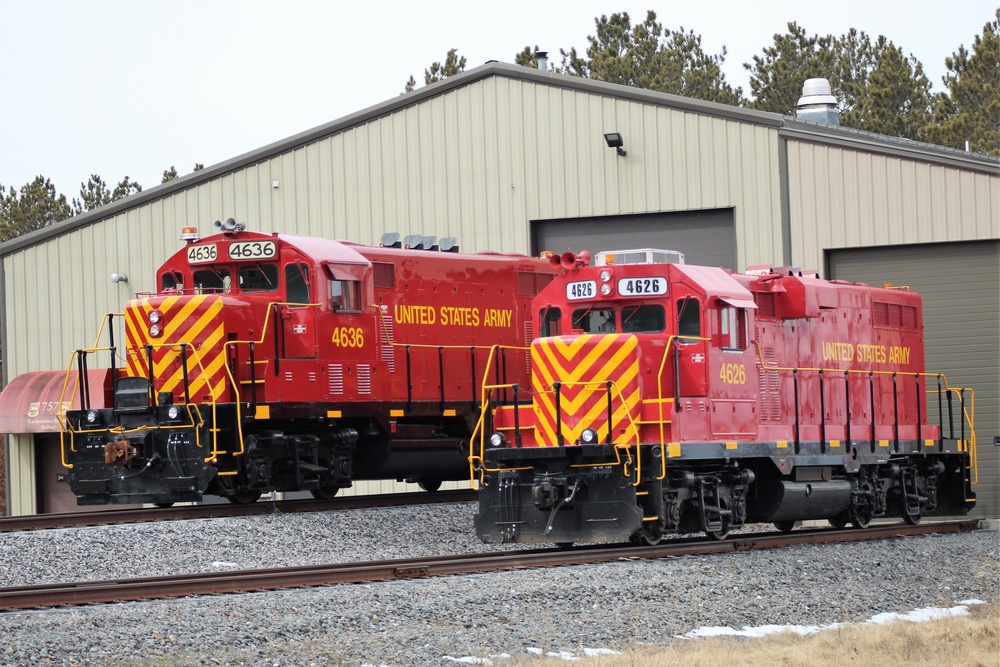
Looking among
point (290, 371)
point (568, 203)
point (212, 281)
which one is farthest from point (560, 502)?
point (568, 203)

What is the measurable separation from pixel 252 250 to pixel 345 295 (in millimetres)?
1352

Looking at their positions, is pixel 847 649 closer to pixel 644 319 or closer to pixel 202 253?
pixel 644 319

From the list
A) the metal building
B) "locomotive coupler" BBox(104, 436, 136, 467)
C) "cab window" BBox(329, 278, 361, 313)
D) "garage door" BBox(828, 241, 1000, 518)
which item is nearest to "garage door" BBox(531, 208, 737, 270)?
the metal building

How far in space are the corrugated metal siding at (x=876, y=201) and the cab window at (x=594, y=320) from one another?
9.53 m

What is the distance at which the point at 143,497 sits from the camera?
17.1 metres

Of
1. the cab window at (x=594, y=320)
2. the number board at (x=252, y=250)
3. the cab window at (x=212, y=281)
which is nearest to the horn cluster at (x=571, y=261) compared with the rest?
the cab window at (x=594, y=320)

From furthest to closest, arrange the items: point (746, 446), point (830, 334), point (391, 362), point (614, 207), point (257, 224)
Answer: point (257, 224), point (614, 207), point (391, 362), point (830, 334), point (746, 446)

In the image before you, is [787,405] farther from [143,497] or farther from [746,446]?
[143,497]

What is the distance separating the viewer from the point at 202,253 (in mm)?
19156

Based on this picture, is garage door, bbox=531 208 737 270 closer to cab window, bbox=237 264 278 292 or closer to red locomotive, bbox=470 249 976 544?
red locomotive, bbox=470 249 976 544

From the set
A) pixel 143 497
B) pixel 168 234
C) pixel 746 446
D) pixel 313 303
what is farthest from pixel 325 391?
pixel 168 234

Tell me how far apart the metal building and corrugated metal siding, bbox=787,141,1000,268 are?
0.9 inches

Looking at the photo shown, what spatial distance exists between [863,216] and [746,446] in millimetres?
→ 9268

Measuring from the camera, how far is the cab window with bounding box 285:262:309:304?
1852cm
